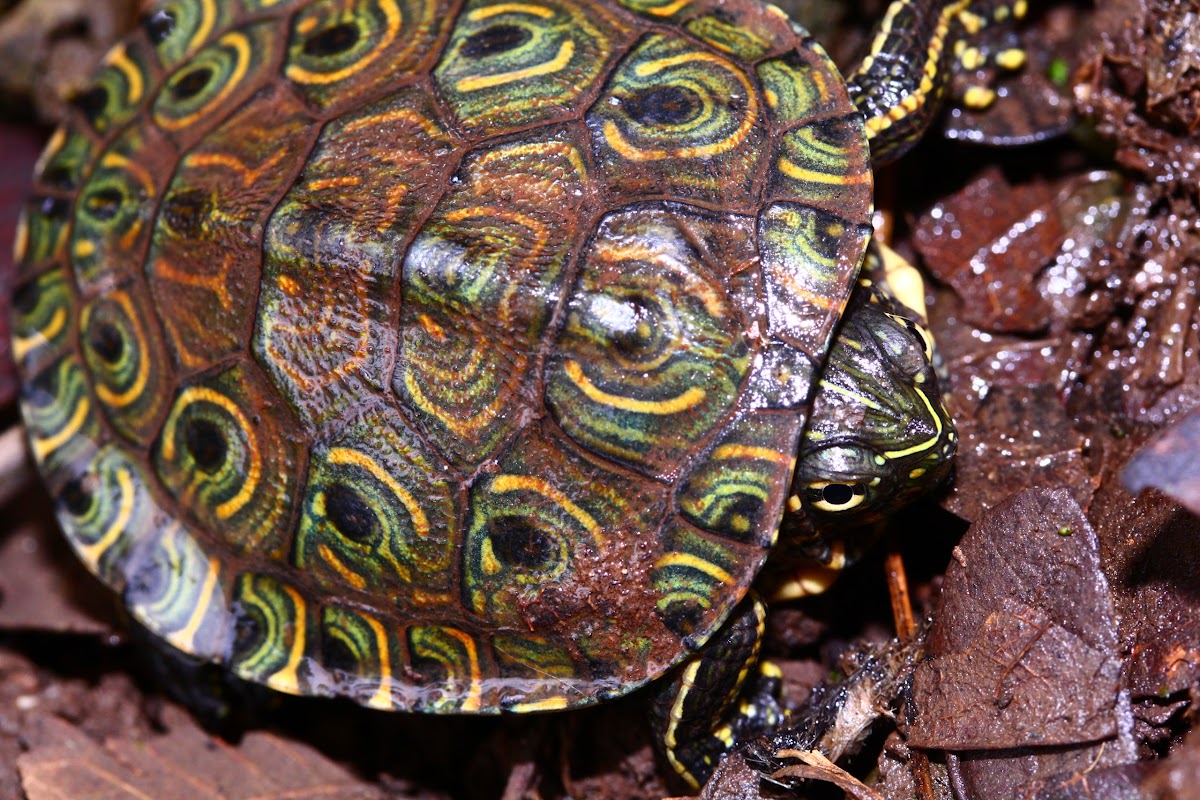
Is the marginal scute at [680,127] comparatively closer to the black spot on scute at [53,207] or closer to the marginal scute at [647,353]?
the marginal scute at [647,353]

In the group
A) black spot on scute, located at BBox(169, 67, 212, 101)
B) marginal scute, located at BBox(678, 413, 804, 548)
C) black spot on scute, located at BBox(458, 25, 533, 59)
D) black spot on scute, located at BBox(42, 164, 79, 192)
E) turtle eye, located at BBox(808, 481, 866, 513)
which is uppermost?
black spot on scute, located at BBox(458, 25, 533, 59)

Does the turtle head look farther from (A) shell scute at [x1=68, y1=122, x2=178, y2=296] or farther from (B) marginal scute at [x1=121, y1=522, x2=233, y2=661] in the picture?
(A) shell scute at [x1=68, y1=122, x2=178, y2=296]

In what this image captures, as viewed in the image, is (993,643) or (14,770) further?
(14,770)

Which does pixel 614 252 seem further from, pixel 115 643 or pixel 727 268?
pixel 115 643

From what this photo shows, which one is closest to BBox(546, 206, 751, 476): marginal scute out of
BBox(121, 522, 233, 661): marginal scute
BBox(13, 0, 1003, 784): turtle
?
BBox(13, 0, 1003, 784): turtle

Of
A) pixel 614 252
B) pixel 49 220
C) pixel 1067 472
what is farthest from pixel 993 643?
pixel 49 220

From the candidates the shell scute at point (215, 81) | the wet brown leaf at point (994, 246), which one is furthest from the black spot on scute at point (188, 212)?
the wet brown leaf at point (994, 246)
